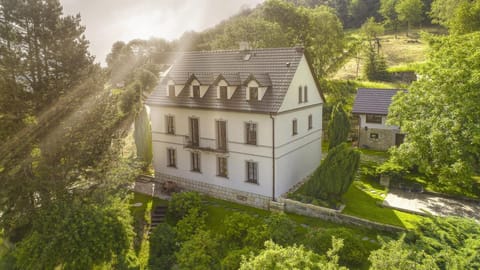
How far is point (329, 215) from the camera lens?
2058 cm

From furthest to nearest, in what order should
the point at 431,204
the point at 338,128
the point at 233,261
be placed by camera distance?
the point at 338,128 < the point at 431,204 < the point at 233,261

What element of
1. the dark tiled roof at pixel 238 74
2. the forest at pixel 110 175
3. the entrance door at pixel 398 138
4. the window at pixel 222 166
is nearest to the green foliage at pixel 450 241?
the forest at pixel 110 175

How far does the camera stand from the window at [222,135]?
79.7 feet

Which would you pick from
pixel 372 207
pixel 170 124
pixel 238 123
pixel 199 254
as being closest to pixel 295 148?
pixel 238 123

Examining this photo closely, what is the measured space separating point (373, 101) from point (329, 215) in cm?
2069

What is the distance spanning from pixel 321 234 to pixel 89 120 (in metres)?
14.5

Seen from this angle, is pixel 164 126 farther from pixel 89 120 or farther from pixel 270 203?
pixel 270 203

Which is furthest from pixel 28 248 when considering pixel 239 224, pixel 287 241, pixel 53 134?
pixel 287 241

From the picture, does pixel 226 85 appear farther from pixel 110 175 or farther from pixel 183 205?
pixel 110 175

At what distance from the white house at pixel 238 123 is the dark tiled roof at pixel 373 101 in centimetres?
998

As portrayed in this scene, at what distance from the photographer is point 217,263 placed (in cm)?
1633

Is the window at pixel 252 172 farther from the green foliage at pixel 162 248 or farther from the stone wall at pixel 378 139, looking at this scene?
the stone wall at pixel 378 139

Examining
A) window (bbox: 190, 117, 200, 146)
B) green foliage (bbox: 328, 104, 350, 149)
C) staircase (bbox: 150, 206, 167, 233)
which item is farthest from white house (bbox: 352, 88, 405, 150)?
staircase (bbox: 150, 206, 167, 233)

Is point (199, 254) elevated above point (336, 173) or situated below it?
below
